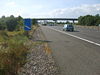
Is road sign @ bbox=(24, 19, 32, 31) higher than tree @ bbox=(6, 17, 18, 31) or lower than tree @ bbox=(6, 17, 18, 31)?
higher

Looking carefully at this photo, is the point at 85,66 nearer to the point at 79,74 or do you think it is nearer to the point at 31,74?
the point at 79,74

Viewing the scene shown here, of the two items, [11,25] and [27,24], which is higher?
[27,24]

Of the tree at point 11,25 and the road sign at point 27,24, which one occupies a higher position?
the road sign at point 27,24

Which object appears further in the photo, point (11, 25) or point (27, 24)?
point (11, 25)

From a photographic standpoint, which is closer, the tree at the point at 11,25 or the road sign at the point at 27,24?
the road sign at the point at 27,24

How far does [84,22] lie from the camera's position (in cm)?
10775

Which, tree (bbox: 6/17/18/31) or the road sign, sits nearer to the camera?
the road sign

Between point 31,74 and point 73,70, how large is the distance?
1.71 meters

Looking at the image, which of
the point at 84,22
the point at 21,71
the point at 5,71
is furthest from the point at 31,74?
the point at 84,22

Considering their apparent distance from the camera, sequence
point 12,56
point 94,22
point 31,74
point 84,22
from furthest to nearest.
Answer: point 84,22 → point 94,22 → point 12,56 → point 31,74

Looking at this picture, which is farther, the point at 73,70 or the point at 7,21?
the point at 7,21

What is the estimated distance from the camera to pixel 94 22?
98.3 metres

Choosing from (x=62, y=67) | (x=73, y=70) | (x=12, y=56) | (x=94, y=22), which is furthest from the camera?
(x=94, y=22)

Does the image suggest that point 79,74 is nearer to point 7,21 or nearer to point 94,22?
point 7,21
